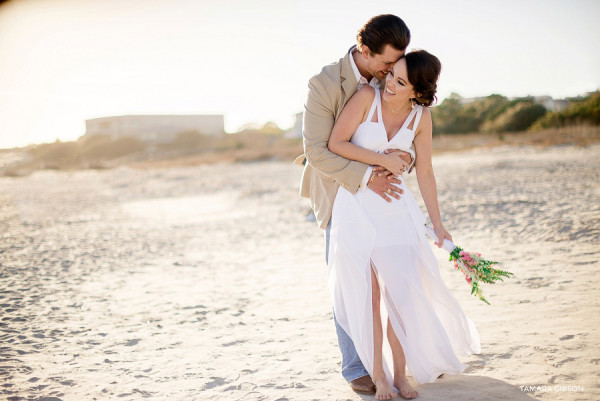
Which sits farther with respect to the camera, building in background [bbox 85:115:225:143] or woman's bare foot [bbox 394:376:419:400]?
building in background [bbox 85:115:225:143]

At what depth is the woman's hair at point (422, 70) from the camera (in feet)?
9.14

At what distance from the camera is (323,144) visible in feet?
9.91

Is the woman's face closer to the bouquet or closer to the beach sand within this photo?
the bouquet

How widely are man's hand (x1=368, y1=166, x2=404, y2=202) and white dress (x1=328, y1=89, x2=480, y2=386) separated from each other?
37mm

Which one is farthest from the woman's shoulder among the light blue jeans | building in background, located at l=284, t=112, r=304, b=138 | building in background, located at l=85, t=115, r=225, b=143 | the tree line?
building in background, located at l=85, t=115, r=225, b=143

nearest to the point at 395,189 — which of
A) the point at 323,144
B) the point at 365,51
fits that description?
the point at 323,144

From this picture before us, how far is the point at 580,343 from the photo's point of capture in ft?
12.0

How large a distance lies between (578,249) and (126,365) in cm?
540

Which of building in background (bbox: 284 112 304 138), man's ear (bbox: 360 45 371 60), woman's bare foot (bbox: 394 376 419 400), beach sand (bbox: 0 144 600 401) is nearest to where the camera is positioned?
man's ear (bbox: 360 45 371 60)

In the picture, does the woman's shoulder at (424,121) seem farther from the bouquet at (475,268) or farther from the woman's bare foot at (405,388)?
the woman's bare foot at (405,388)

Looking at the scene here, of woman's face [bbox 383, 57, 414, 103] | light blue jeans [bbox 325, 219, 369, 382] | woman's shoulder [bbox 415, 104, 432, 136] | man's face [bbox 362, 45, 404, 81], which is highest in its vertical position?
man's face [bbox 362, 45, 404, 81]

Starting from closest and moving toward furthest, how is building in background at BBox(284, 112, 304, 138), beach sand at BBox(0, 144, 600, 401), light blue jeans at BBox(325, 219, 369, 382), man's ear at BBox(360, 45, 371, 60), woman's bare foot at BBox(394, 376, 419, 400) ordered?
man's ear at BBox(360, 45, 371, 60) < woman's bare foot at BBox(394, 376, 419, 400) < light blue jeans at BBox(325, 219, 369, 382) < beach sand at BBox(0, 144, 600, 401) < building in background at BBox(284, 112, 304, 138)

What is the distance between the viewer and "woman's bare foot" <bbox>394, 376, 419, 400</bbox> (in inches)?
118

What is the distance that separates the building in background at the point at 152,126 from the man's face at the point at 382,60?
5974 cm
